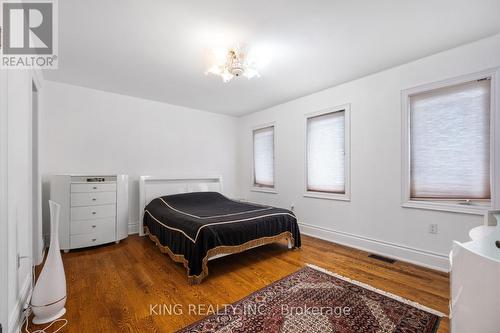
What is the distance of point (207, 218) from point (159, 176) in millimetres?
1759

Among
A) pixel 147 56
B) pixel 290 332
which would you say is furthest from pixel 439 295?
pixel 147 56

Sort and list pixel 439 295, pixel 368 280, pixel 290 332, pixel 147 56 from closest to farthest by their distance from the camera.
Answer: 1. pixel 290 332
2. pixel 439 295
3. pixel 368 280
4. pixel 147 56

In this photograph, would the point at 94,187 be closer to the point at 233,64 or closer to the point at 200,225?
the point at 200,225

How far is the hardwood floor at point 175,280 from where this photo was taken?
164cm

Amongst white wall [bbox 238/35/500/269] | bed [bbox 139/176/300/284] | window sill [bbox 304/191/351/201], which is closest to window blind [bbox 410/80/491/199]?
white wall [bbox 238/35/500/269]

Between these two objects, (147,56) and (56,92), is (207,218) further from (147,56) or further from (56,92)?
(56,92)

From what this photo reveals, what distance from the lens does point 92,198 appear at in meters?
3.06

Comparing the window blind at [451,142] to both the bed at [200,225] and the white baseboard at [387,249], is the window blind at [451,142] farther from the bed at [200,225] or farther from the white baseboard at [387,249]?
the bed at [200,225]

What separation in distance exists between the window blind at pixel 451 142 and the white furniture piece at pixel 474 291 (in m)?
1.90

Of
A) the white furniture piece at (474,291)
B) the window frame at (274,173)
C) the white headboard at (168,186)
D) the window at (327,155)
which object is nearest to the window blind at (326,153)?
the window at (327,155)

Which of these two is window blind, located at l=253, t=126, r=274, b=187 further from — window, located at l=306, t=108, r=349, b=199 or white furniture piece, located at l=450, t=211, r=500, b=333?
white furniture piece, located at l=450, t=211, r=500, b=333

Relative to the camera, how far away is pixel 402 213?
2.68 m

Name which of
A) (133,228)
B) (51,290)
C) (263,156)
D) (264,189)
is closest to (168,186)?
(133,228)

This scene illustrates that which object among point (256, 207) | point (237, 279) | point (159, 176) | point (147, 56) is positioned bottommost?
point (237, 279)
